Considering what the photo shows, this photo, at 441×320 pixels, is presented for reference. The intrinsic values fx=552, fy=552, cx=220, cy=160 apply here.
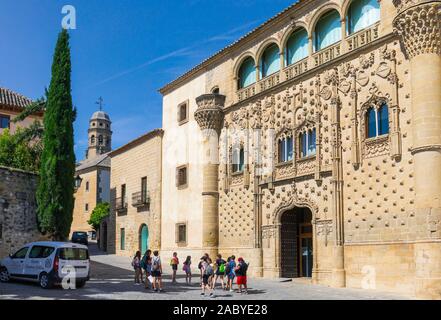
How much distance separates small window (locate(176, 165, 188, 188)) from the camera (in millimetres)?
32250

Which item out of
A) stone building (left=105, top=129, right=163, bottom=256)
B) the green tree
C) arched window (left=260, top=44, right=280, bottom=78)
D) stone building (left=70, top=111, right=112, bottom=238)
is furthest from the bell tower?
arched window (left=260, top=44, right=280, bottom=78)

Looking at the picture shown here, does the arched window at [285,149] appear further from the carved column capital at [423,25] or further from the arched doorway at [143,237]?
the arched doorway at [143,237]

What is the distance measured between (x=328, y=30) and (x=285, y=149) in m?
5.51

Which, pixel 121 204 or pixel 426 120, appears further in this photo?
pixel 121 204

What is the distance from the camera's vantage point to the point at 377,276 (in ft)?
64.3

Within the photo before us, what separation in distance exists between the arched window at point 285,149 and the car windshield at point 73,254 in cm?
990

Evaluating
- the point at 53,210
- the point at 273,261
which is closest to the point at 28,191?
the point at 53,210

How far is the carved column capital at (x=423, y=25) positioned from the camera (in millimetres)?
18422

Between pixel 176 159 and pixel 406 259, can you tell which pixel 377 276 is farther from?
pixel 176 159

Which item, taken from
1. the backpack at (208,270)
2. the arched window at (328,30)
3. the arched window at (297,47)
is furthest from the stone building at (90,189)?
the backpack at (208,270)

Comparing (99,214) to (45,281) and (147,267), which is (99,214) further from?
(45,281)

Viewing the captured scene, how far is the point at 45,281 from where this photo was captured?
19.0 metres

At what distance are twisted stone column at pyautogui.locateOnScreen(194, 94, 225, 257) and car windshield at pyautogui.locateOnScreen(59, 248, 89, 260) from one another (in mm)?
Answer: 10053

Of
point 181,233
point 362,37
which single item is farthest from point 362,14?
point 181,233
